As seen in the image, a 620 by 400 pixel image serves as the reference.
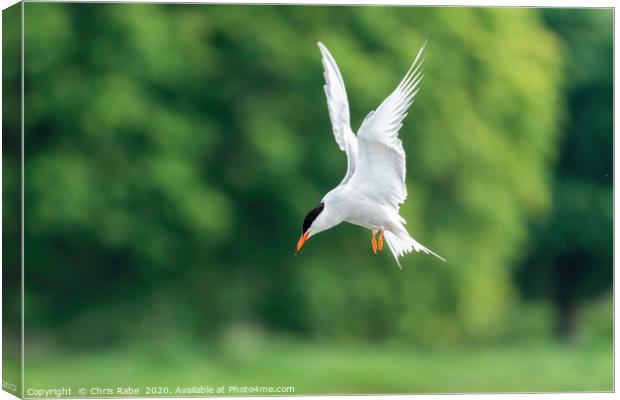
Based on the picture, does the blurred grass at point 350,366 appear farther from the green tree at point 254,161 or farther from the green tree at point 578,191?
the green tree at point 578,191

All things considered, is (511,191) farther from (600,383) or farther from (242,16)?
(242,16)

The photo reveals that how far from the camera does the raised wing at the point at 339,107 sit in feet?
19.5

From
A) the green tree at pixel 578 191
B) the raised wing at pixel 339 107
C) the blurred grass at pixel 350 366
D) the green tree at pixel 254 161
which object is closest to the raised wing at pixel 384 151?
the raised wing at pixel 339 107

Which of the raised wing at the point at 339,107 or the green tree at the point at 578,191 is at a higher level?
the green tree at the point at 578,191

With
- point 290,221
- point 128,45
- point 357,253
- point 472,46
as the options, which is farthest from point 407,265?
point 128,45

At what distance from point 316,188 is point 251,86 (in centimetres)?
86

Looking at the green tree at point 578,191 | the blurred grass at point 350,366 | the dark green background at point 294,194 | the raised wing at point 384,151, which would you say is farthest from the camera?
the green tree at point 578,191

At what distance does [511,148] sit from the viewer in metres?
9.56

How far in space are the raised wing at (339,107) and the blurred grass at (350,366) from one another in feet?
9.36

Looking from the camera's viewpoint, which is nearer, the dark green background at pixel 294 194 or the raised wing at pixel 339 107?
the raised wing at pixel 339 107

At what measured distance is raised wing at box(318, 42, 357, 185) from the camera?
5.95m

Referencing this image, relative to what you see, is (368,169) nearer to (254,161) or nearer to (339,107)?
(339,107)

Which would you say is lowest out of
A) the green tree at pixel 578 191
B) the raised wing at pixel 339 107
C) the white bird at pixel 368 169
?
the white bird at pixel 368 169

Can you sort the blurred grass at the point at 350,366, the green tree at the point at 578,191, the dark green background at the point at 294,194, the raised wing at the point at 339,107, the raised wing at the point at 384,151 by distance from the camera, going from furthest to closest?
the green tree at the point at 578,191
the dark green background at the point at 294,194
the blurred grass at the point at 350,366
the raised wing at the point at 339,107
the raised wing at the point at 384,151
